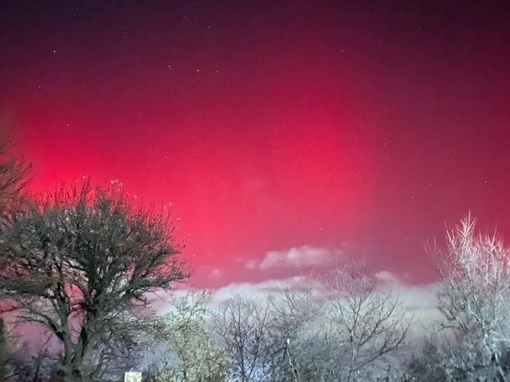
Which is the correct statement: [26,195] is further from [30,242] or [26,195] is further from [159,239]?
[159,239]

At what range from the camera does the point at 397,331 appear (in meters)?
18.7

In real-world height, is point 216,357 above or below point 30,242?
below

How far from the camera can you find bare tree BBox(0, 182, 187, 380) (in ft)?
68.0

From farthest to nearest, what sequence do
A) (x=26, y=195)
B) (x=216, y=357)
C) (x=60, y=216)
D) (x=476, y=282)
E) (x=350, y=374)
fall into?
1. (x=26, y=195)
2. (x=60, y=216)
3. (x=216, y=357)
4. (x=350, y=374)
5. (x=476, y=282)

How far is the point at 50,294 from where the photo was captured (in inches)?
829

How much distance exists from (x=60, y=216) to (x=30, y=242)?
131cm

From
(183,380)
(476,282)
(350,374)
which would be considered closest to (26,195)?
(183,380)

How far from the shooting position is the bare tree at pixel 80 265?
20.7 metres

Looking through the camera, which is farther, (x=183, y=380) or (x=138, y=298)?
(x=138, y=298)

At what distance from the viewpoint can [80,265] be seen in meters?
21.5

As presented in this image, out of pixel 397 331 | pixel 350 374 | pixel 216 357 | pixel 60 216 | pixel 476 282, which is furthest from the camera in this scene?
pixel 60 216

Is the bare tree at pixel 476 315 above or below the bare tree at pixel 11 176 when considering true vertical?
below

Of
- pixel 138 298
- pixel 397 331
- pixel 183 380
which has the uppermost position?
pixel 138 298

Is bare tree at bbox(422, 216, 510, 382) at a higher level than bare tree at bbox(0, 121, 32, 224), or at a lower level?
lower
